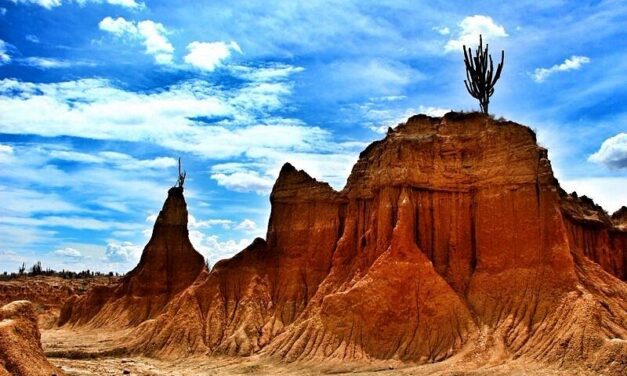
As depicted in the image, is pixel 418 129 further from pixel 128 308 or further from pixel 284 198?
pixel 128 308

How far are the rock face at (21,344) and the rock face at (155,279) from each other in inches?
1591

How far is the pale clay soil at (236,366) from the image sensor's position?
1419 inches

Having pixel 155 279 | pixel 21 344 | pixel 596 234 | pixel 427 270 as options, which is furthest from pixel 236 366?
pixel 596 234

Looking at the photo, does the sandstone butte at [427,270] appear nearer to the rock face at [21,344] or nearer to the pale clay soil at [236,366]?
the pale clay soil at [236,366]

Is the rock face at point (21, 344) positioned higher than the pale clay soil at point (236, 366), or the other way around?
the rock face at point (21, 344)

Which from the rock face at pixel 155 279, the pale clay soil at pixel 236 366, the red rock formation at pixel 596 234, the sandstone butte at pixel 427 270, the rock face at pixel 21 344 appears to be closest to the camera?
the rock face at pixel 21 344

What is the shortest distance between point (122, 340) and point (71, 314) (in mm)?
18126

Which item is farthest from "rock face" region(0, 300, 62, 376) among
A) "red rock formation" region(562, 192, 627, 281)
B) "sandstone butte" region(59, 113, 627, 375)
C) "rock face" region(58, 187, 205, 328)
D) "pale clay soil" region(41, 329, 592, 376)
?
"rock face" region(58, 187, 205, 328)

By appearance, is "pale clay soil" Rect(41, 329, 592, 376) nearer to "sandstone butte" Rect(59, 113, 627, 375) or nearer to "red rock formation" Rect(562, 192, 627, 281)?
"sandstone butte" Rect(59, 113, 627, 375)

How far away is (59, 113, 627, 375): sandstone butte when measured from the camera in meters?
39.2

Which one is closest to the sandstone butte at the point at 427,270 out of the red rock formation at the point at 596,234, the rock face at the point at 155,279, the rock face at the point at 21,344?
the red rock formation at the point at 596,234

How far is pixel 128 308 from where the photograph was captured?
65.2m

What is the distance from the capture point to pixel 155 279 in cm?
6581

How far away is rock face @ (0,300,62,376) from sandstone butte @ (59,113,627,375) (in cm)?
2182
